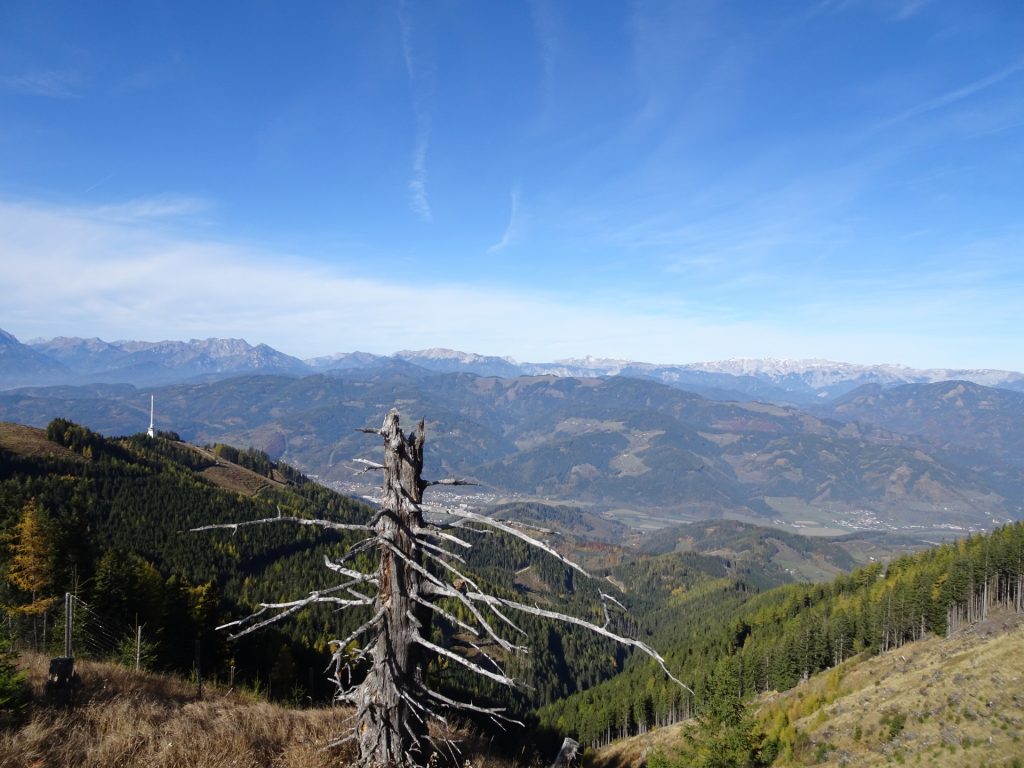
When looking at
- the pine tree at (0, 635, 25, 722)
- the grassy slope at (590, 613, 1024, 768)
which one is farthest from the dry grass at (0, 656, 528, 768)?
the grassy slope at (590, 613, 1024, 768)

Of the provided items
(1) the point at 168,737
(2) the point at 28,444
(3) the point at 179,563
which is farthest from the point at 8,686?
(2) the point at 28,444

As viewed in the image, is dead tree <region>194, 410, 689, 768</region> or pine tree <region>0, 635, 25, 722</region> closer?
dead tree <region>194, 410, 689, 768</region>

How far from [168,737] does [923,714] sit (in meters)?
62.1

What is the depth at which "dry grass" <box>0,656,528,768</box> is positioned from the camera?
8.27 m

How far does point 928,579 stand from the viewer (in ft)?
300

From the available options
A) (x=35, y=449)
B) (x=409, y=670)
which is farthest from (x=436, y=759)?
(x=35, y=449)

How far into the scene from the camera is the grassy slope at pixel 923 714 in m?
41.8

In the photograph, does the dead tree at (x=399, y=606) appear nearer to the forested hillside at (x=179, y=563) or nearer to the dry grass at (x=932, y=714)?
the forested hillside at (x=179, y=563)

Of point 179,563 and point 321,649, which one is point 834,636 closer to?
point 321,649

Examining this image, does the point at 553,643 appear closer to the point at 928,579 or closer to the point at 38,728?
the point at 928,579

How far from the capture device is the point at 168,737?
9.05m

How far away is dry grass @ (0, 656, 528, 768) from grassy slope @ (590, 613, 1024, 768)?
50.6m

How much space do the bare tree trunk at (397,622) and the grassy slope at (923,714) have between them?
51.2 meters

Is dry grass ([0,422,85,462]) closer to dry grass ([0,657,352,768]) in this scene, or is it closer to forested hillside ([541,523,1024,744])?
forested hillside ([541,523,1024,744])
